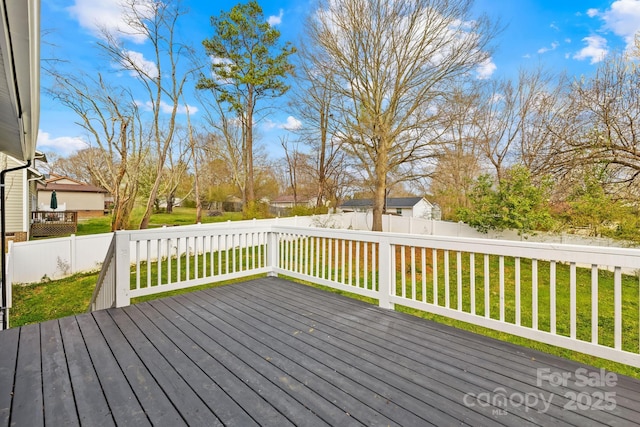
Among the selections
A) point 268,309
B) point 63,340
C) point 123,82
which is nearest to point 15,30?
point 63,340

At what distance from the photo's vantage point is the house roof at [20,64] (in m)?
1.04

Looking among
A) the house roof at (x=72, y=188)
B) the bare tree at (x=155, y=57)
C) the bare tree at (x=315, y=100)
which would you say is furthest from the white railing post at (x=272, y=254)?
the house roof at (x=72, y=188)

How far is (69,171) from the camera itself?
26.8m

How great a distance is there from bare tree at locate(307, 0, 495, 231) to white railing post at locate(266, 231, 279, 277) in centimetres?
689

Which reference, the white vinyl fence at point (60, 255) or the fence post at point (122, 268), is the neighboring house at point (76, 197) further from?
the fence post at point (122, 268)

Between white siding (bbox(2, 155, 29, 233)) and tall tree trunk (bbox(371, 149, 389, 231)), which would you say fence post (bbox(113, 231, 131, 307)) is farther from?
white siding (bbox(2, 155, 29, 233))

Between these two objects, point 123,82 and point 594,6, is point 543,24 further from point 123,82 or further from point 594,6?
point 123,82

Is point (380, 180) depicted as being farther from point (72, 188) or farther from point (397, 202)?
point (72, 188)

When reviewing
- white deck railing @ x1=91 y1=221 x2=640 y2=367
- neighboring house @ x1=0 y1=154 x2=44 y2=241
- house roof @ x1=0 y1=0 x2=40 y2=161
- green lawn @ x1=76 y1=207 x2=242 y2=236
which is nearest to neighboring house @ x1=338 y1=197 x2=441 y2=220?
green lawn @ x1=76 y1=207 x2=242 y2=236

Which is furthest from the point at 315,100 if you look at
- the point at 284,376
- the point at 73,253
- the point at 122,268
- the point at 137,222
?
the point at 284,376

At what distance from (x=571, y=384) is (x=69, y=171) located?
3506 centimetres

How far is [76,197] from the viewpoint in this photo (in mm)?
22797

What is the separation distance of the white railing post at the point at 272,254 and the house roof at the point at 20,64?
2.92 meters

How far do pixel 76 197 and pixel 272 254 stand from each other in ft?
83.5
